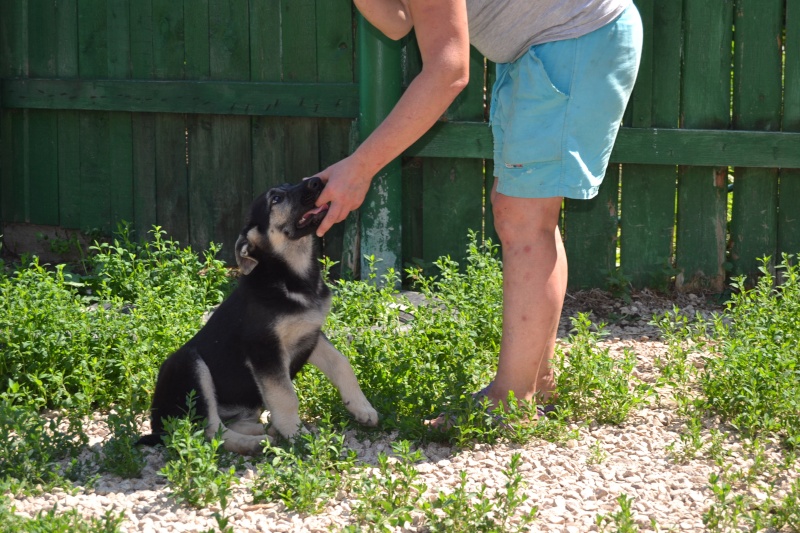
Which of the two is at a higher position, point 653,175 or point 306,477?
point 653,175

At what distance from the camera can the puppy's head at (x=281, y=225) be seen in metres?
4.28

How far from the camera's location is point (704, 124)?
627 centimetres

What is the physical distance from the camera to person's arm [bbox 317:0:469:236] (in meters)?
3.65

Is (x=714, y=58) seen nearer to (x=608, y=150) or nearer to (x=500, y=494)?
(x=608, y=150)

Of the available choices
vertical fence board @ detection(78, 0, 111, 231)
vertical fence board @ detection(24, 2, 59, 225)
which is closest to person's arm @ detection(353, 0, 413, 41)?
vertical fence board @ detection(78, 0, 111, 231)

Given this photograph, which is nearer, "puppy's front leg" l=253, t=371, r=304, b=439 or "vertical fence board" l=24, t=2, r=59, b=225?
"puppy's front leg" l=253, t=371, r=304, b=439

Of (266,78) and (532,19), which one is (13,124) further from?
(532,19)

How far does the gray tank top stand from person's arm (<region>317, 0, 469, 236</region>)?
0.98 ft

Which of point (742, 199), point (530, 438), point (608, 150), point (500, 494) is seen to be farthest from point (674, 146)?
point (500, 494)

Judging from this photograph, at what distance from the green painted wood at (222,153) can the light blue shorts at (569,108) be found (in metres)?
3.51

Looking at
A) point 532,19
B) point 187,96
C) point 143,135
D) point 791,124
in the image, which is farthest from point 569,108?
point 143,135

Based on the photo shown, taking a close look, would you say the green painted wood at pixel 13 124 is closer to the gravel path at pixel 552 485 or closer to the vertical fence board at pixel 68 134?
the vertical fence board at pixel 68 134

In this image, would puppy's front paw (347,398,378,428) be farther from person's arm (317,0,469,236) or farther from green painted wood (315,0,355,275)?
green painted wood (315,0,355,275)

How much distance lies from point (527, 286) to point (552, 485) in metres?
0.79
